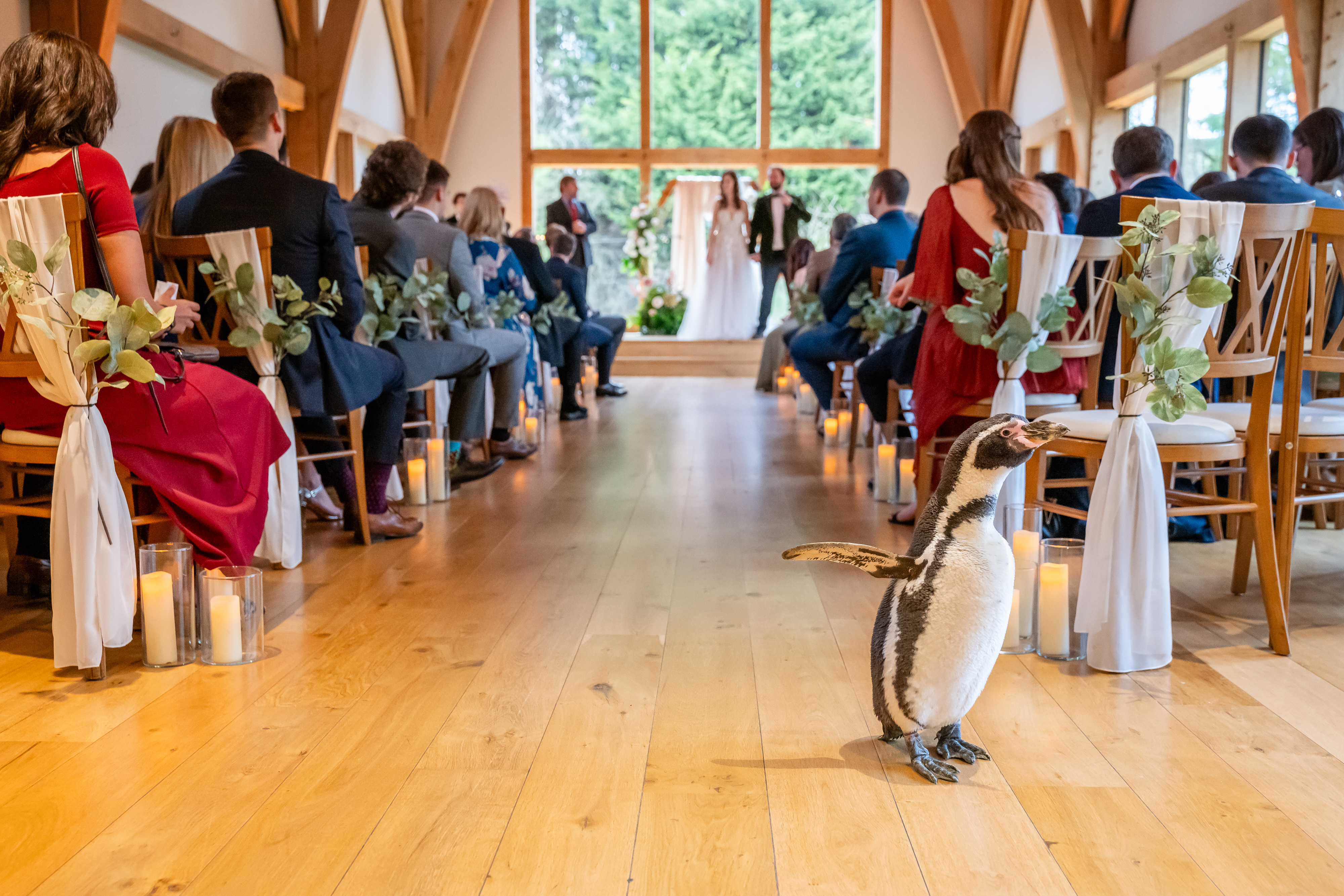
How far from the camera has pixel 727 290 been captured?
447 inches

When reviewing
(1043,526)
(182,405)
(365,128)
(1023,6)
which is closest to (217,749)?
(182,405)

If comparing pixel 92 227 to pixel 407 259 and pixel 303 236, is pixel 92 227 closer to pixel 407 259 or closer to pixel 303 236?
pixel 303 236

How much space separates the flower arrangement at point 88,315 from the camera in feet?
6.77

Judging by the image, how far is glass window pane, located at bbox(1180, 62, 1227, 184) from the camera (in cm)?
821

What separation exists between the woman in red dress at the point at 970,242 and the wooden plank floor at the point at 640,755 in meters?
0.64

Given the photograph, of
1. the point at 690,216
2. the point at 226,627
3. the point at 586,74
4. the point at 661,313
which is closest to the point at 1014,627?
the point at 226,627

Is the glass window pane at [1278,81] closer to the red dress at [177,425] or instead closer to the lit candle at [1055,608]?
the lit candle at [1055,608]

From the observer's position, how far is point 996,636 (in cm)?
171

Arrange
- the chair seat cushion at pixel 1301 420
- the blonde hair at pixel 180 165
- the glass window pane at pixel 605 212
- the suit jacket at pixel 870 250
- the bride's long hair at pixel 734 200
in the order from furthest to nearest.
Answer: the glass window pane at pixel 605 212 < the bride's long hair at pixel 734 200 < the suit jacket at pixel 870 250 < the blonde hair at pixel 180 165 < the chair seat cushion at pixel 1301 420

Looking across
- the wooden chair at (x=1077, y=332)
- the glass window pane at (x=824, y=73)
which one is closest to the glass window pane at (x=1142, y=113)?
the glass window pane at (x=824, y=73)

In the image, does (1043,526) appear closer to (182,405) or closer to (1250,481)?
(1250,481)

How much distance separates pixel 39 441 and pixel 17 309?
0.95 ft

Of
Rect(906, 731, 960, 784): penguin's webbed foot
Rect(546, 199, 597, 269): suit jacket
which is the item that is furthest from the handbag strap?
Rect(546, 199, 597, 269): suit jacket

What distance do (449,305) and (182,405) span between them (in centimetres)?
209
